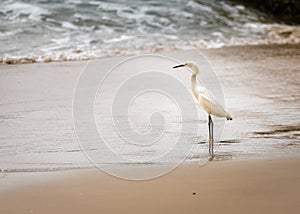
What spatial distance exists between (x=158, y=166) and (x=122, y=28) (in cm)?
653

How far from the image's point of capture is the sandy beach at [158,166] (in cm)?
289

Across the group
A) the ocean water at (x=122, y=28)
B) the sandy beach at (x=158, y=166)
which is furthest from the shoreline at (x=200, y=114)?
the ocean water at (x=122, y=28)

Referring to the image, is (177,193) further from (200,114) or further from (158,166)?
(200,114)

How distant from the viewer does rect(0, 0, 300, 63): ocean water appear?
8219 millimetres

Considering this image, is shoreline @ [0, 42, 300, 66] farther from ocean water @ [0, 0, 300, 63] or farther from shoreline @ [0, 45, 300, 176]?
shoreline @ [0, 45, 300, 176]

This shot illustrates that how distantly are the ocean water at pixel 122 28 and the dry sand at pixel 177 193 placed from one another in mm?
4482

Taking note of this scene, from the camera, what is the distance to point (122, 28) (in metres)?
9.81

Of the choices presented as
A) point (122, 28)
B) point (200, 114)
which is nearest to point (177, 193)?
point (200, 114)

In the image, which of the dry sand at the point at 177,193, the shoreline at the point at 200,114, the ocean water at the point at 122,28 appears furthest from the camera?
the ocean water at the point at 122,28

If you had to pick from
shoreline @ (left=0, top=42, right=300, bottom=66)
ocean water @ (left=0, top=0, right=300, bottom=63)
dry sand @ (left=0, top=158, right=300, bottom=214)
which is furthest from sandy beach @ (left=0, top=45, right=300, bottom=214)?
ocean water @ (left=0, top=0, right=300, bottom=63)

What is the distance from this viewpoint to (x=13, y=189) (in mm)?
3105

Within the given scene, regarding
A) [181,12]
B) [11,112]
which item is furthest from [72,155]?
[181,12]

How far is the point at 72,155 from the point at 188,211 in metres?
1.15

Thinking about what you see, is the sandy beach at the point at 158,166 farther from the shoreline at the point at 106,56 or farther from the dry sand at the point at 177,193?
the shoreline at the point at 106,56
